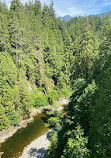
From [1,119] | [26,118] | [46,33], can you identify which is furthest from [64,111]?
[46,33]

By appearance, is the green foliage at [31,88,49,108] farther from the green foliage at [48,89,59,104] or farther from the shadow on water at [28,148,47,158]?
the shadow on water at [28,148,47,158]

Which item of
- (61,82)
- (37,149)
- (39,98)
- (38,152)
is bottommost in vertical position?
(38,152)

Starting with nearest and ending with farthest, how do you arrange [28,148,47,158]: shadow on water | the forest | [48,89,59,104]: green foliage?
the forest < [28,148,47,158]: shadow on water < [48,89,59,104]: green foliage

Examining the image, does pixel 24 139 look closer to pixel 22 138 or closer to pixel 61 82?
pixel 22 138

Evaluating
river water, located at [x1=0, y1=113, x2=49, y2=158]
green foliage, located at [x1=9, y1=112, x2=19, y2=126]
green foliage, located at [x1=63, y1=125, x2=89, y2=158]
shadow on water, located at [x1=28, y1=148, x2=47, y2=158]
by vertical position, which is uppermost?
green foliage, located at [x1=9, y1=112, x2=19, y2=126]

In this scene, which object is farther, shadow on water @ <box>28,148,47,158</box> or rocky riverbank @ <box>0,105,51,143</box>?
rocky riverbank @ <box>0,105,51,143</box>

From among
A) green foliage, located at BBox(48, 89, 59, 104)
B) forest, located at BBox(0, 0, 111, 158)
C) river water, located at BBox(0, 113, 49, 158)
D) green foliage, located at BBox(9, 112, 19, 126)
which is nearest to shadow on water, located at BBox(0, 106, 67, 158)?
river water, located at BBox(0, 113, 49, 158)

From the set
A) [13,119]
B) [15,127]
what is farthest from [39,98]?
[15,127]
